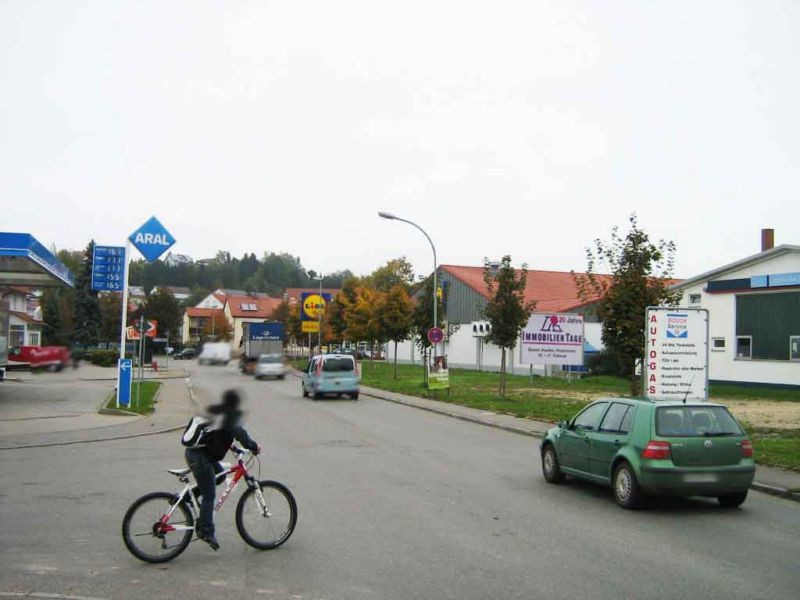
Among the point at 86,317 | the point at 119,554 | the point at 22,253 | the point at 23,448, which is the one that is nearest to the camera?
the point at 86,317

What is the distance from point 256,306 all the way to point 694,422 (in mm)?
7698

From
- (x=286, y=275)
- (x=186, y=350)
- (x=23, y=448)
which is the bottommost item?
(x=23, y=448)

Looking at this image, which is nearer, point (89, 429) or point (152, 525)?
point (152, 525)

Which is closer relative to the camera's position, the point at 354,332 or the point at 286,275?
the point at 286,275

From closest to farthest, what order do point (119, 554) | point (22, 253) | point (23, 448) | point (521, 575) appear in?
point (22, 253) < point (521, 575) < point (119, 554) < point (23, 448)

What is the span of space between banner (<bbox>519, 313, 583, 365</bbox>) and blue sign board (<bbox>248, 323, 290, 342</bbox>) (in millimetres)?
36233

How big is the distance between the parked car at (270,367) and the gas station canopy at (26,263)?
1.57 meters

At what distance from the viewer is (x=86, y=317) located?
387 centimetres

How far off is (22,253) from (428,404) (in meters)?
25.6

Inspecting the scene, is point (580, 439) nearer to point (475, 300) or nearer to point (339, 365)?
point (339, 365)

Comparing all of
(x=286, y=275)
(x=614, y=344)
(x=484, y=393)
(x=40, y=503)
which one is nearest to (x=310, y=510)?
(x=40, y=503)

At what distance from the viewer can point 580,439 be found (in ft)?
38.8

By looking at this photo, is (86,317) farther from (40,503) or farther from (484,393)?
(484,393)

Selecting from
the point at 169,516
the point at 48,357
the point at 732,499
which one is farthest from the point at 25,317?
the point at 732,499
